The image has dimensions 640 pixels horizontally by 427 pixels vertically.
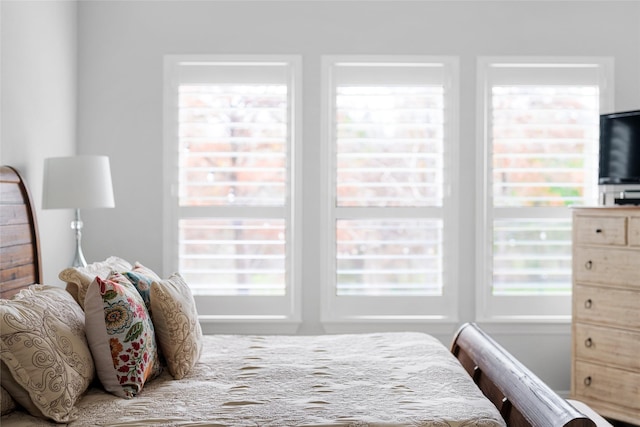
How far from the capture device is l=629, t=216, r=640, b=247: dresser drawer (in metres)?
3.62

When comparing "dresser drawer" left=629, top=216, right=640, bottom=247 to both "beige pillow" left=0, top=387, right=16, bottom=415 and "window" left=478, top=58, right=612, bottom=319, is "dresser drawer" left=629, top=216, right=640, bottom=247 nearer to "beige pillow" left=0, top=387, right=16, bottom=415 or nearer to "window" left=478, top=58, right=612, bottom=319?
"window" left=478, top=58, right=612, bottom=319

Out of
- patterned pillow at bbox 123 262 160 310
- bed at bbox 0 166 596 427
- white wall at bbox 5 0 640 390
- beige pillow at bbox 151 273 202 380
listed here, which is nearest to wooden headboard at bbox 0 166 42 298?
bed at bbox 0 166 596 427

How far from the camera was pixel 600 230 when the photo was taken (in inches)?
149

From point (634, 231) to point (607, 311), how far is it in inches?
18.2

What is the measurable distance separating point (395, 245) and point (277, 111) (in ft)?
3.70

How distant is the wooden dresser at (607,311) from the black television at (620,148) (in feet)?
1.06

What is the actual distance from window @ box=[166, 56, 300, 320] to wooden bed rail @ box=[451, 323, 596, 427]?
158 cm

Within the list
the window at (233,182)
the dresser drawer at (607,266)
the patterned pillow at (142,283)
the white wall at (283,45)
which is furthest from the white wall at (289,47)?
the patterned pillow at (142,283)

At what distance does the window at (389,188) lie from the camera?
4344 mm

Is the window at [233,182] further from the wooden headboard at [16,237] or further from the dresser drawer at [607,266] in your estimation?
the dresser drawer at [607,266]

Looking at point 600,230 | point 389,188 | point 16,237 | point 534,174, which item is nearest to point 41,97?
point 16,237

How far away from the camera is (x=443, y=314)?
14.3 ft

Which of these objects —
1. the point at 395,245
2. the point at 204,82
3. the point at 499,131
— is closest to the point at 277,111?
the point at 204,82

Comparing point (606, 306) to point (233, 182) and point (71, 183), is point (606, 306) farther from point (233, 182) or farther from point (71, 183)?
point (71, 183)
